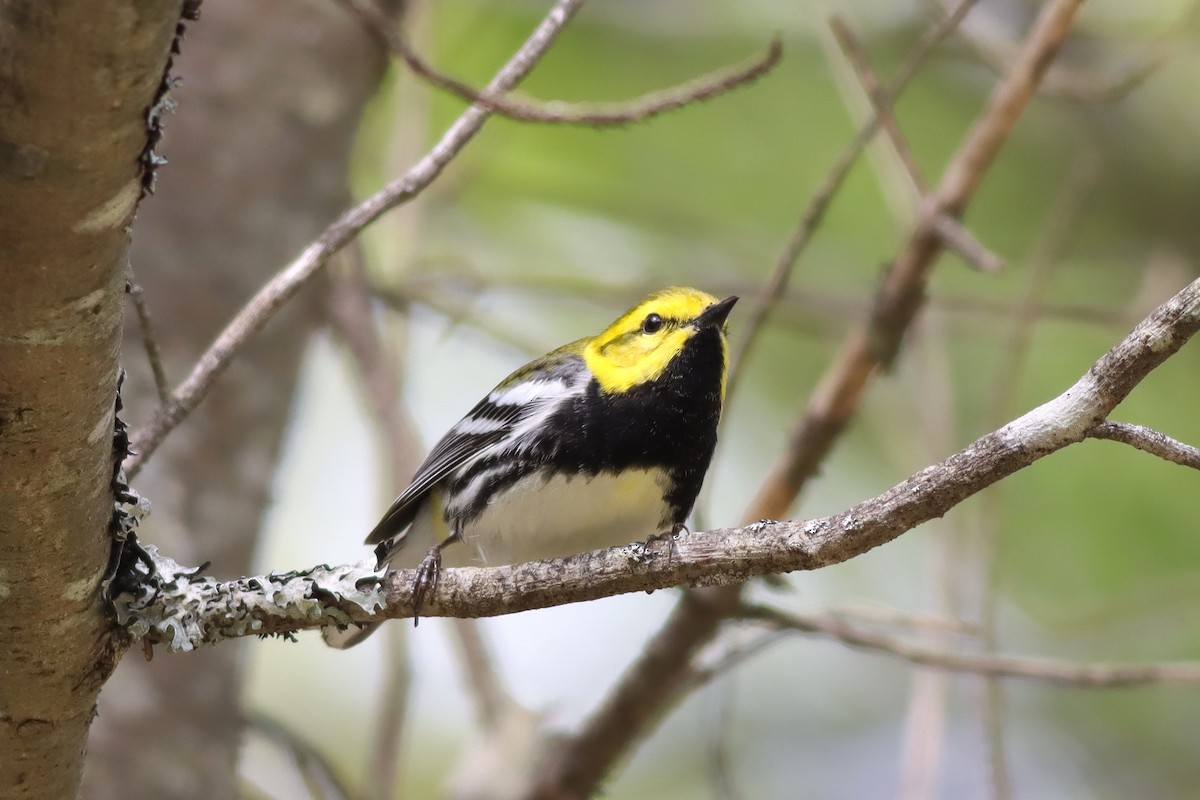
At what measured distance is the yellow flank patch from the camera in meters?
2.82

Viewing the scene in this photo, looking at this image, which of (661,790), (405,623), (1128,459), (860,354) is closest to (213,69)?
(405,623)

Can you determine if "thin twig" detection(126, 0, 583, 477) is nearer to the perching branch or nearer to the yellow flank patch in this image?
the perching branch

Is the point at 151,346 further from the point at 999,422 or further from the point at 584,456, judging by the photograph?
the point at 999,422

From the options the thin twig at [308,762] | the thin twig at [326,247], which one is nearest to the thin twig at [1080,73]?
the thin twig at [326,247]

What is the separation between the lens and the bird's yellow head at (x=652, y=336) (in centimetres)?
282

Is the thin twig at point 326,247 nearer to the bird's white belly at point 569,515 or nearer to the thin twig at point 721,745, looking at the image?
the bird's white belly at point 569,515

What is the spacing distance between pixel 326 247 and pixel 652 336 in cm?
109

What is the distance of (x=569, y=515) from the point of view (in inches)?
104

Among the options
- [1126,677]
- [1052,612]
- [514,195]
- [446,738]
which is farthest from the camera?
[446,738]

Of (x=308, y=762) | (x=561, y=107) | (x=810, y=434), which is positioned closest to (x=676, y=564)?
(x=561, y=107)

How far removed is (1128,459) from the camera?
477 cm

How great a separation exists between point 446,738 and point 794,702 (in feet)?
5.88

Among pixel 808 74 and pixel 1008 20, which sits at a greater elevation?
pixel 808 74

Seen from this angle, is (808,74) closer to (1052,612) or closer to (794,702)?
(1052,612)
